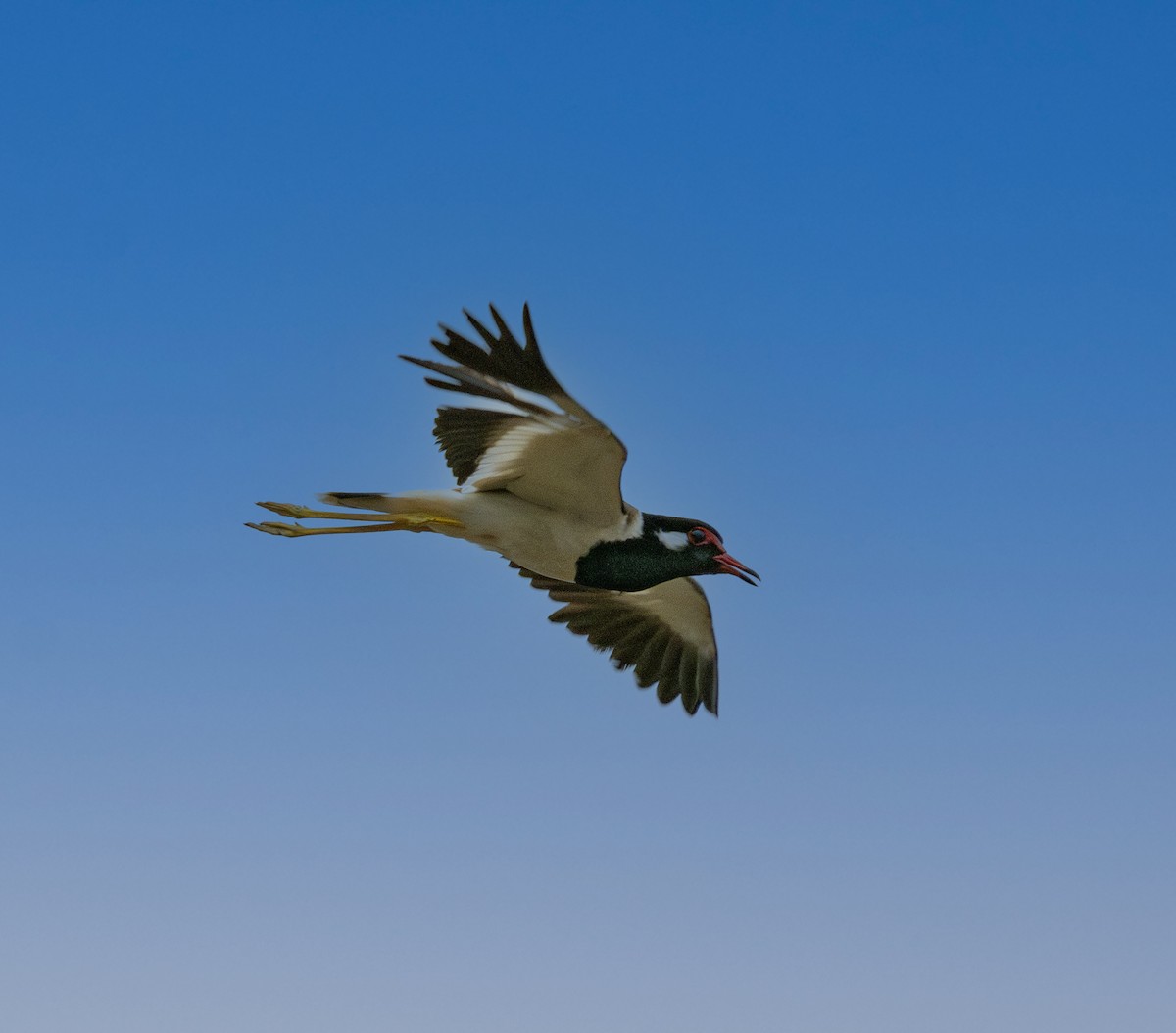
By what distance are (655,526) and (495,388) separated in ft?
6.07

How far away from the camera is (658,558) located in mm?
9562

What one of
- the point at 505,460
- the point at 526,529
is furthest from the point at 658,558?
the point at 505,460

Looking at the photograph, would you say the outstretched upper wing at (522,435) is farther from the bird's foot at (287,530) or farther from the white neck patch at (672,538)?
the bird's foot at (287,530)

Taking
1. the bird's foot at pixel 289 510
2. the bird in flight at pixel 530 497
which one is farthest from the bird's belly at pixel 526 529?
the bird's foot at pixel 289 510

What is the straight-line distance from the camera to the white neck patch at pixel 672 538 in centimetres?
959

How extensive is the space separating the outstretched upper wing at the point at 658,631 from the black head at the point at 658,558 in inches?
57.0

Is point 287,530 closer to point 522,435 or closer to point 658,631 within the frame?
point 522,435

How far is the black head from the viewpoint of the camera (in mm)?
9391

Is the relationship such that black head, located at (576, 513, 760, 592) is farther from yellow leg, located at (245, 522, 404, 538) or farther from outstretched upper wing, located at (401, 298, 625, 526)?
yellow leg, located at (245, 522, 404, 538)

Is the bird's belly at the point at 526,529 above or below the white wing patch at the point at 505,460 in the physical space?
below

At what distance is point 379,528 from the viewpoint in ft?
31.3

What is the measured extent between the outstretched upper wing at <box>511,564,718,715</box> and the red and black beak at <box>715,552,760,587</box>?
137 centimetres

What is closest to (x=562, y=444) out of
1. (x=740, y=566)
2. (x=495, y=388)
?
(x=495, y=388)

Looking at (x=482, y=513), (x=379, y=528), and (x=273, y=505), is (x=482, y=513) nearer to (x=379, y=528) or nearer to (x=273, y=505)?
Answer: (x=379, y=528)
